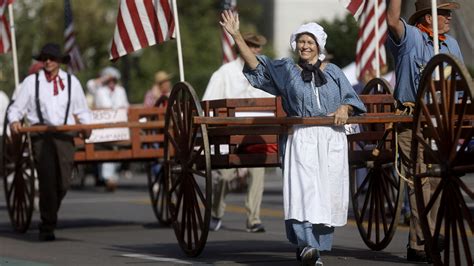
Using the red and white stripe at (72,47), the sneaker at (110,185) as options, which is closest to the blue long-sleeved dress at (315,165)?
the red and white stripe at (72,47)

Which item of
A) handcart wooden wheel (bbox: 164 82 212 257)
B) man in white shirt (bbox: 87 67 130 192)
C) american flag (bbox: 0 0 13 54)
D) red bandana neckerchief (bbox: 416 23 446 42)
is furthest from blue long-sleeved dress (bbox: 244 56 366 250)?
man in white shirt (bbox: 87 67 130 192)

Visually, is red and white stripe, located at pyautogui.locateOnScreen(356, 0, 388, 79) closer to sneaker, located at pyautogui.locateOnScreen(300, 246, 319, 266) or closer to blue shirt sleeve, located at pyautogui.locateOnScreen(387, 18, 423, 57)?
blue shirt sleeve, located at pyautogui.locateOnScreen(387, 18, 423, 57)

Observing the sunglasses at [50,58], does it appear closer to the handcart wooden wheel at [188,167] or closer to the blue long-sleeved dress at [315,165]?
the handcart wooden wheel at [188,167]

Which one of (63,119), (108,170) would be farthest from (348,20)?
(63,119)

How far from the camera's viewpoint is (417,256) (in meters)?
11.4

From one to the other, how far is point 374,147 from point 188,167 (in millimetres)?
1595

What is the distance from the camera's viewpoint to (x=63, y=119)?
15172 millimetres

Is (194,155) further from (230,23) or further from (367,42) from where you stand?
(367,42)

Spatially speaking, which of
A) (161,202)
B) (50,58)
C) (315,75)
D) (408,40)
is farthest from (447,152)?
(161,202)

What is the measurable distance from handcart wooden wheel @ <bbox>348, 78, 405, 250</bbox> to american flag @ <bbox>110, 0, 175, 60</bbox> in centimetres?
225

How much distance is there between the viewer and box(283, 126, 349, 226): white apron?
1072cm

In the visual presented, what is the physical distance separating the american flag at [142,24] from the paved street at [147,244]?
1950 mm

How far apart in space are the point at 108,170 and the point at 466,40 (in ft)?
34.2

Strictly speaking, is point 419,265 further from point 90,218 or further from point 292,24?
point 292,24
